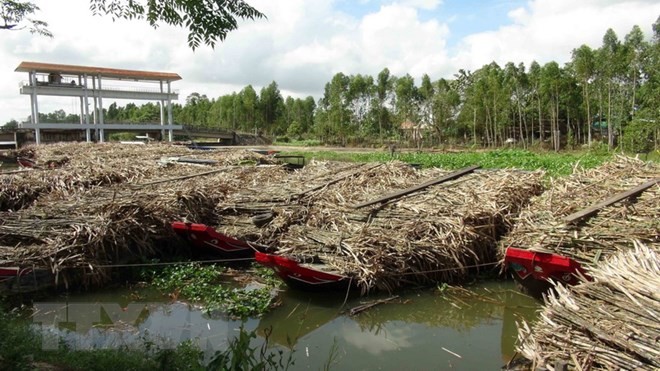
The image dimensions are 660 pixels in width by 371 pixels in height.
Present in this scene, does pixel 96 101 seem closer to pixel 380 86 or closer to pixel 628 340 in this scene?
pixel 380 86

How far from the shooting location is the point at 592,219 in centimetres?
834

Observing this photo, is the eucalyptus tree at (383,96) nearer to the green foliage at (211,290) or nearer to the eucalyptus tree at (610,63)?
→ the eucalyptus tree at (610,63)

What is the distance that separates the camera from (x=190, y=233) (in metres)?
10.1

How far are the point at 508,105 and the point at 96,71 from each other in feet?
134

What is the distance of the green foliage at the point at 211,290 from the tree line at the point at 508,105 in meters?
27.1

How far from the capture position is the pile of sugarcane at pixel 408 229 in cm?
878

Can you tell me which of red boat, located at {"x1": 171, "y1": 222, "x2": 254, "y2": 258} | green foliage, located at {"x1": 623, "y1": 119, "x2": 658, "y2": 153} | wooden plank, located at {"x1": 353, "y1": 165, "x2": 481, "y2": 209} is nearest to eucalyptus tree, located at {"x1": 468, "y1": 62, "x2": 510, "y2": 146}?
green foliage, located at {"x1": 623, "y1": 119, "x2": 658, "y2": 153}

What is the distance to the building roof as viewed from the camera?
1802 inches

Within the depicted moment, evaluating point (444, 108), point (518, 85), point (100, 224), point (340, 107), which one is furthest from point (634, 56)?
point (100, 224)

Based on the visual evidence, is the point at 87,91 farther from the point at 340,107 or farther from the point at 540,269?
the point at 540,269

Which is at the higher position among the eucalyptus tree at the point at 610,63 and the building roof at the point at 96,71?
the building roof at the point at 96,71

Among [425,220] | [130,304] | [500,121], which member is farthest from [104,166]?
[500,121]

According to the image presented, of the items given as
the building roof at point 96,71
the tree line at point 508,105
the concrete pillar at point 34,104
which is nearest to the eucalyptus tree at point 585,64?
the tree line at point 508,105

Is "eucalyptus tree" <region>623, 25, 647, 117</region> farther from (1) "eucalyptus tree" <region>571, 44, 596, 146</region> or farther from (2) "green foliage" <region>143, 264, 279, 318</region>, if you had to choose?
(2) "green foliage" <region>143, 264, 279, 318</region>
